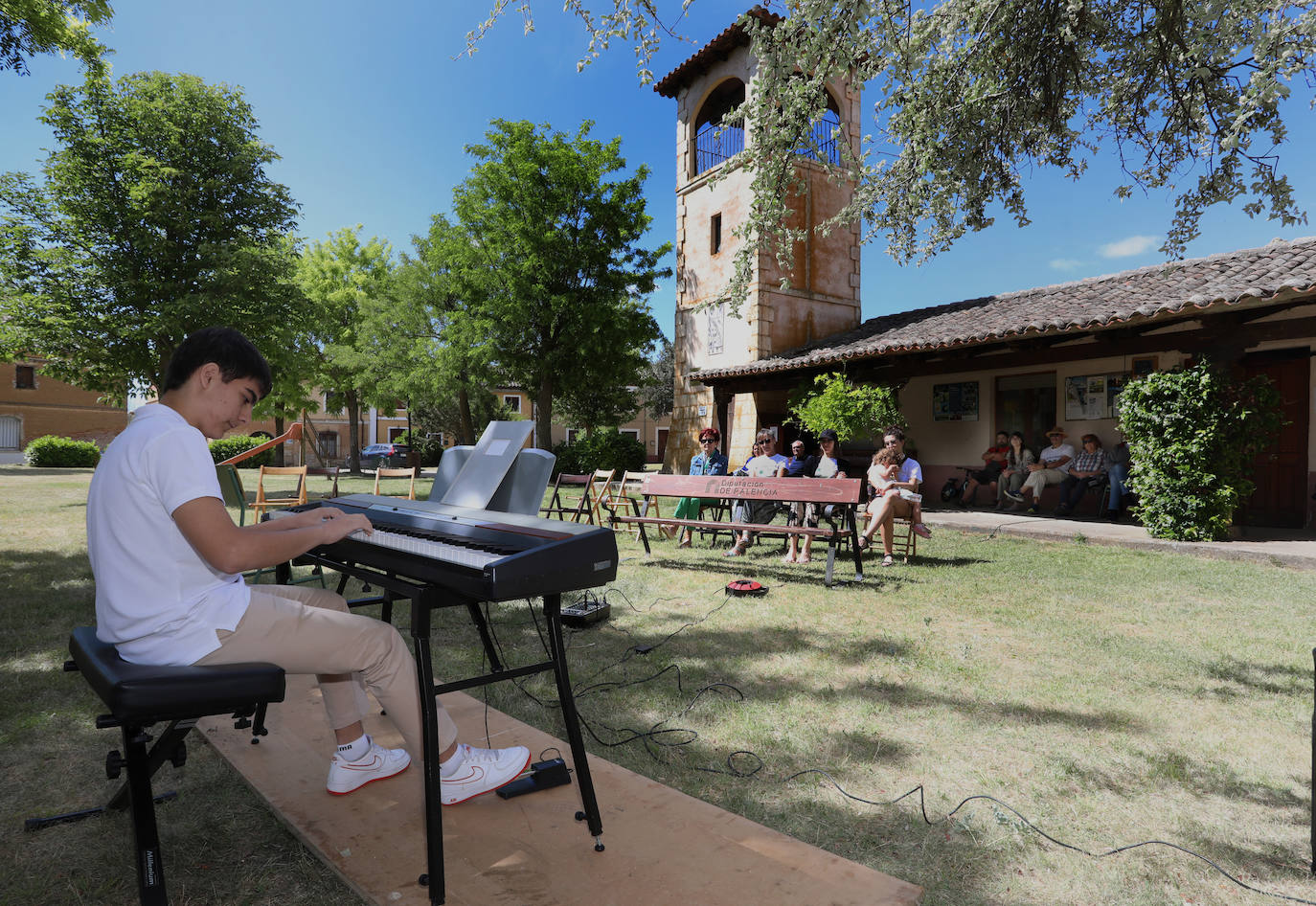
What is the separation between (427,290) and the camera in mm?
21547

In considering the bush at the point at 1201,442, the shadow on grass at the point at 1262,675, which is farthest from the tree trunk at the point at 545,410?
the shadow on grass at the point at 1262,675

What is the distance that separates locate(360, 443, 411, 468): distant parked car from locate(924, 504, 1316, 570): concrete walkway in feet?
87.2

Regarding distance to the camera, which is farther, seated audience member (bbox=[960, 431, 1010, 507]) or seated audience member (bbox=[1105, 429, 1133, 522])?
seated audience member (bbox=[960, 431, 1010, 507])

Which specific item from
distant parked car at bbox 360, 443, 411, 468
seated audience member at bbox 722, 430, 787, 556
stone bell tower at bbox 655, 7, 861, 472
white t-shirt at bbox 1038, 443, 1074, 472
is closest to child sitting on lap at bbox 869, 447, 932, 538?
seated audience member at bbox 722, 430, 787, 556

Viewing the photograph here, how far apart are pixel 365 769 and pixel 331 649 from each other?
0.72 m

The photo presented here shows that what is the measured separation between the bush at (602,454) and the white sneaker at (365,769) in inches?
697

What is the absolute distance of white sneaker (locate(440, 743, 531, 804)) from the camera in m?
2.23

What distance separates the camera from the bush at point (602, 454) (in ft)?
67.8

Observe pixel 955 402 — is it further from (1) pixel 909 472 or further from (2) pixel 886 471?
(2) pixel 886 471

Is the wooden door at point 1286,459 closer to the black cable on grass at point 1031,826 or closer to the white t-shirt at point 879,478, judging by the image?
the white t-shirt at point 879,478

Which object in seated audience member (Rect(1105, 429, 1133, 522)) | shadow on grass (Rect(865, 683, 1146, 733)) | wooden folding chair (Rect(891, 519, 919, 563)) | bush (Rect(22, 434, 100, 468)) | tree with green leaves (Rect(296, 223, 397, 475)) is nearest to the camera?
shadow on grass (Rect(865, 683, 1146, 733))

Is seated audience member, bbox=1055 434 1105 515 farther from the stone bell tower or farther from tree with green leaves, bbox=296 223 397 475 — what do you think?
tree with green leaves, bbox=296 223 397 475

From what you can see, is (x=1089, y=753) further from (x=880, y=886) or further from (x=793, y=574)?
(x=793, y=574)

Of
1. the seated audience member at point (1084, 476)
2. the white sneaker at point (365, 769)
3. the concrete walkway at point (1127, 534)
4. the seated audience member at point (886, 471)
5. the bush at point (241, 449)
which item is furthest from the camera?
the bush at point (241, 449)
